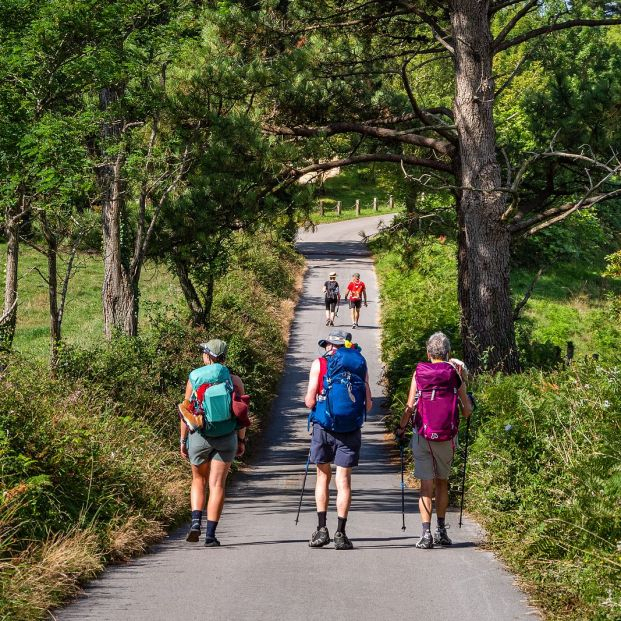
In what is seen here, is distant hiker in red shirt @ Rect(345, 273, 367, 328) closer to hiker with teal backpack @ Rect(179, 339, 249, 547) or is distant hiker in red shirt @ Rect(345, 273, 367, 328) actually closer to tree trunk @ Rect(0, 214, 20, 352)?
tree trunk @ Rect(0, 214, 20, 352)

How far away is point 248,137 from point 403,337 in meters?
7.65

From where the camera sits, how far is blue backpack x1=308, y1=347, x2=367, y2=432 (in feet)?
28.0

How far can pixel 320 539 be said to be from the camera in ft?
28.4

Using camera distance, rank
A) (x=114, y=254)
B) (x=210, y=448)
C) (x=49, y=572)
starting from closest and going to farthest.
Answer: (x=49, y=572)
(x=210, y=448)
(x=114, y=254)

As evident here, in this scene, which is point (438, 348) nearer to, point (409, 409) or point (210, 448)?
point (409, 409)

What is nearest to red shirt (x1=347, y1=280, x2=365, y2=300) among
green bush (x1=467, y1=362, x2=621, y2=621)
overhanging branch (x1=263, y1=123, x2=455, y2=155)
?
overhanging branch (x1=263, y1=123, x2=455, y2=155)

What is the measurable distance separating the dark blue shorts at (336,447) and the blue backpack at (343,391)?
96 millimetres

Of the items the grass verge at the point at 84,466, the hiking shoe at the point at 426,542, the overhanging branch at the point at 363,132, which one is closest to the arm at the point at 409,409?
the hiking shoe at the point at 426,542

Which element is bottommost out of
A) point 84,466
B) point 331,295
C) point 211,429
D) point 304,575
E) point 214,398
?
point 304,575

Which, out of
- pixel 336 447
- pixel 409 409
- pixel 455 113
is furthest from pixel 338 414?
pixel 455 113

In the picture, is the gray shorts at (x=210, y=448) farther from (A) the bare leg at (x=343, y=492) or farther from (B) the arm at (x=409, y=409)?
(B) the arm at (x=409, y=409)

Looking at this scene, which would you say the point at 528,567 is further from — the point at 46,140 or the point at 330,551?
the point at 46,140

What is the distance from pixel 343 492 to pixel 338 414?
2.27ft

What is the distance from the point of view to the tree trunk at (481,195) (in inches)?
615
